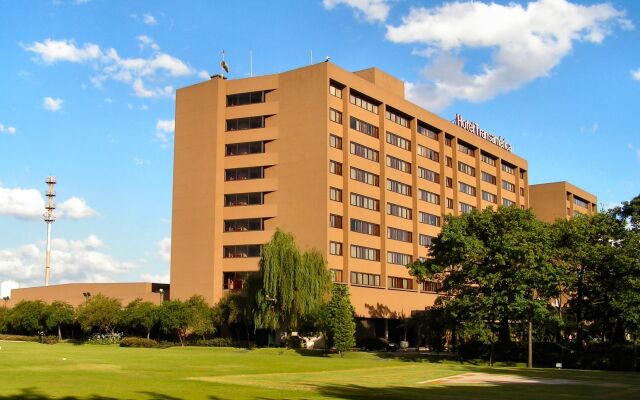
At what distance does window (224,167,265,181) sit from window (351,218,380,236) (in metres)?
14.9

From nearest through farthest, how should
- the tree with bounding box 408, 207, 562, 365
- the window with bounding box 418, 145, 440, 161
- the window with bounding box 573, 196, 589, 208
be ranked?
1. the tree with bounding box 408, 207, 562, 365
2. the window with bounding box 418, 145, 440, 161
3. the window with bounding box 573, 196, 589, 208

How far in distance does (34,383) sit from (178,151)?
73888 millimetres

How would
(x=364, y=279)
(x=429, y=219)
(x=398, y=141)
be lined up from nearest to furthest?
(x=364, y=279), (x=398, y=141), (x=429, y=219)

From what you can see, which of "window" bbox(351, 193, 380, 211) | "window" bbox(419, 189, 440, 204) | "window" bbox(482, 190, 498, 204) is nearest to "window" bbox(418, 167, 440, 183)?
"window" bbox(419, 189, 440, 204)

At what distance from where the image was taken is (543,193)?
17712 centimetres

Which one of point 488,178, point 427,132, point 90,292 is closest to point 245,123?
point 427,132

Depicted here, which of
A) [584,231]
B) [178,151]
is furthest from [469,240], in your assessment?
[178,151]

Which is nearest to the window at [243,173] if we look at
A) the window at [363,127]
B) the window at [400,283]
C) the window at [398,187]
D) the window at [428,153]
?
the window at [363,127]

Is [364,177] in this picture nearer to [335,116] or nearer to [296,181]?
[335,116]

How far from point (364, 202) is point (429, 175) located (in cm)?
2158

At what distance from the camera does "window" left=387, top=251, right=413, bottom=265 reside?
10982 cm

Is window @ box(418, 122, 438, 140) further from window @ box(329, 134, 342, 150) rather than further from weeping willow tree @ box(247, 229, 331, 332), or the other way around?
weeping willow tree @ box(247, 229, 331, 332)

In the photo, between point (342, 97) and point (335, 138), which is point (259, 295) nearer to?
point (335, 138)

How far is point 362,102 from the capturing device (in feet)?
356
